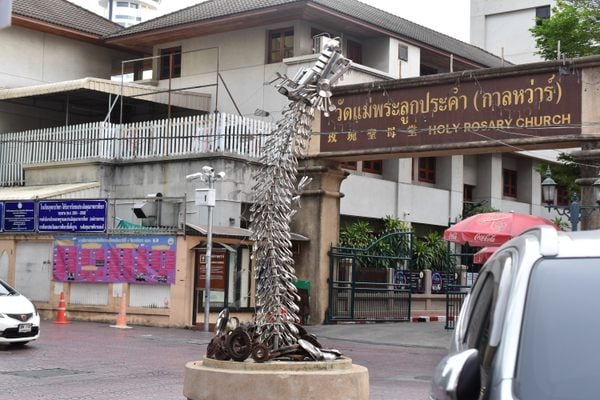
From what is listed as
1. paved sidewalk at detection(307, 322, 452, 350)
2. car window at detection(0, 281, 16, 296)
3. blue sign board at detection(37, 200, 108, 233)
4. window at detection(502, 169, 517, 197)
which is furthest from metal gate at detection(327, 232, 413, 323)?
window at detection(502, 169, 517, 197)

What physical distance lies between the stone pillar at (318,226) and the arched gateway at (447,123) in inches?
1.1

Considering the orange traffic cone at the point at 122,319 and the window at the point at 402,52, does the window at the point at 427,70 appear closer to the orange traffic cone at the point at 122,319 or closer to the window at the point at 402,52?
the window at the point at 402,52

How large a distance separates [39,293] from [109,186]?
4765 mm

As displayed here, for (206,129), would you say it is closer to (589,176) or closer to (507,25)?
(589,176)

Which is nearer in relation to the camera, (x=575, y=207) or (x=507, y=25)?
(x=575, y=207)

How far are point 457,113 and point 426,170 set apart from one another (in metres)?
15.3

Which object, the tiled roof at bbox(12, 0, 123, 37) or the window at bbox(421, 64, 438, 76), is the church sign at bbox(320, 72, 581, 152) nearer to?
the window at bbox(421, 64, 438, 76)

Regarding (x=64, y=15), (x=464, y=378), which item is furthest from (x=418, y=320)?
(x=464, y=378)

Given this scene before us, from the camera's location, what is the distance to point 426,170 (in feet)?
124

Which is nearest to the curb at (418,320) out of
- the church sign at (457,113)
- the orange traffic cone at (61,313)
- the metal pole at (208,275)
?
the metal pole at (208,275)

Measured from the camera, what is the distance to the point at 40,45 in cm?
3478

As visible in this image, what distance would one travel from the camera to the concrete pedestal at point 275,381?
8055mm

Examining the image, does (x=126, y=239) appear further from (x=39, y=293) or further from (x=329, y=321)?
(x=329, y=321)

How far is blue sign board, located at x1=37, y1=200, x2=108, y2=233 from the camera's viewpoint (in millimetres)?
24688
